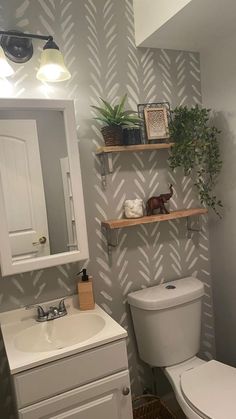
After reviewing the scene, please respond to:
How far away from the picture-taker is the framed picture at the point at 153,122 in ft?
5.68

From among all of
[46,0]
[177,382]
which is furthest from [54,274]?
[46,0]

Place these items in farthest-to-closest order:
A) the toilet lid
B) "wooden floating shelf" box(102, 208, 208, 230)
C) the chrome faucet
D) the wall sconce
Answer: "wooden floating shelf" box(102, 208, 208, 230) < the chrome faucet < the wall sconce < the toilet lid

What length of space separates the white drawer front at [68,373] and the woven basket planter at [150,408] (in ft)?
2.08

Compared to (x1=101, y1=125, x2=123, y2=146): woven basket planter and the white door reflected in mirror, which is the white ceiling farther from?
the white door reflected in mirror

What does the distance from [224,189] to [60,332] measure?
1232 millimetres

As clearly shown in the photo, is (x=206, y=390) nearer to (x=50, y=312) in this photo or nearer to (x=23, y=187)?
(x=50, y=312)

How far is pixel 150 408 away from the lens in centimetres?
177

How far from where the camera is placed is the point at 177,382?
1.57 m

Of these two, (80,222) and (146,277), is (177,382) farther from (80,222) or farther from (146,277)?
(80,222)

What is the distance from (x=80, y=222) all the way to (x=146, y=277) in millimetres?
580

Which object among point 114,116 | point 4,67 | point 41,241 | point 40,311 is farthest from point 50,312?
point 4,67

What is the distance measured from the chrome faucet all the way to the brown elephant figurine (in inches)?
27.1

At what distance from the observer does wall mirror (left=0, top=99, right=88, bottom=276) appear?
1424mm

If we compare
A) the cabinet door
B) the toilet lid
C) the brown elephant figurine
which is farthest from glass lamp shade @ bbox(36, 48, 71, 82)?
the toilet lid
